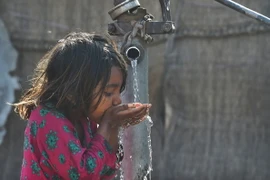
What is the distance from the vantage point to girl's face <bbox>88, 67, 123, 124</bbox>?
2.38m

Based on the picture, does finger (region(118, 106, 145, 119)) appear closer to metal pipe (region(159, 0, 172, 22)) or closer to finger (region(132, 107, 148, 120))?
finger (region(132, 107, 148, 120))

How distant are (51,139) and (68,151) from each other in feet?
0.23

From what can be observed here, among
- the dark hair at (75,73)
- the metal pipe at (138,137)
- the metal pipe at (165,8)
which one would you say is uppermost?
the metal pipe at (165,8)

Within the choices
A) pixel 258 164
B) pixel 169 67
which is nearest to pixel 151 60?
pixel 169 67

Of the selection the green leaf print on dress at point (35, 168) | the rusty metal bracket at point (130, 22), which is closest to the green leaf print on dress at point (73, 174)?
the green leaf print on dress at point (35, 168)

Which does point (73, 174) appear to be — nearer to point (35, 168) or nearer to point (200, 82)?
point (35, 168)

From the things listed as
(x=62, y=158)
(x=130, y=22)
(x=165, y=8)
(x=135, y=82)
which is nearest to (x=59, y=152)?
(x=62, y=158)

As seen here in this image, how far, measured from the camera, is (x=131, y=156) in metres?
3.10

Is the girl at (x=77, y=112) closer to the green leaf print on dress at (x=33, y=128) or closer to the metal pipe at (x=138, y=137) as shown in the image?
the green leaf print on dress at (x=33, y=128)

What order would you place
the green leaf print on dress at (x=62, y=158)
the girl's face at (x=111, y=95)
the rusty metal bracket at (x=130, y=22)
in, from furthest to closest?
the rusty metal bracket at (x=130, y=22) → the girl's face at (x=111, y=95) → the green leaf print on dress at (x=62, y=158)

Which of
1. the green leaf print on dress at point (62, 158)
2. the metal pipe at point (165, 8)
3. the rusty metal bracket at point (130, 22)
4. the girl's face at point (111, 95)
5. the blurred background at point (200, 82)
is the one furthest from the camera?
the blurred background at point (200, 82)

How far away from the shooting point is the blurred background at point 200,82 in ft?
16.5

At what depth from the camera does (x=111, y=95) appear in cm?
240

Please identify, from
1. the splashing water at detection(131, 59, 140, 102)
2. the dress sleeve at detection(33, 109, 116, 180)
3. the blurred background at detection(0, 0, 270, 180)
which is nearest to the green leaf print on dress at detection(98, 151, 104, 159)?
the dress sleeve at detection(33, 109, 116, 180)
